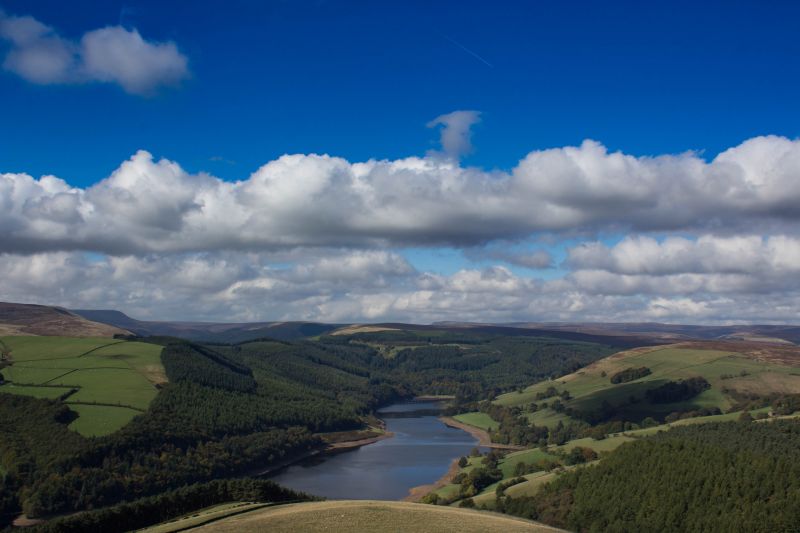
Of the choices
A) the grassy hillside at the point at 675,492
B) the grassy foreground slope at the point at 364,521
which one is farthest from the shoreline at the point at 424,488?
the grassy foreground slope at the point at 364,521

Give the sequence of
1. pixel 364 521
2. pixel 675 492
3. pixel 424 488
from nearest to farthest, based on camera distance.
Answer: pixel 364 521 → pixel 675 492 → pixel 424 488

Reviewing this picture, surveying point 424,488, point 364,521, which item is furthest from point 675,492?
point 364,521

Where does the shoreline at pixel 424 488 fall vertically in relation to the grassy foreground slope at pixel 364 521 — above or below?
below

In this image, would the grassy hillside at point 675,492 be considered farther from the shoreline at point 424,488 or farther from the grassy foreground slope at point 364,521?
the grassy foreground slope at point 364,521

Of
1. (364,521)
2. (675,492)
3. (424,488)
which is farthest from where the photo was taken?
(424,488)

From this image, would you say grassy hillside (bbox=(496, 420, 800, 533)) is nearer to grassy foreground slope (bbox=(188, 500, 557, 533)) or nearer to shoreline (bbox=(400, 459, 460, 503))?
shoreline (bbox=(400, 459, 460, 503))

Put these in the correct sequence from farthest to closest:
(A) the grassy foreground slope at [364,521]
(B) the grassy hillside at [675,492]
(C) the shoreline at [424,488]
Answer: (C) the shoreline at [424,488] < (B) the grassy hillside at [675,492] < (A) the grassy foreground slope at [364,521]

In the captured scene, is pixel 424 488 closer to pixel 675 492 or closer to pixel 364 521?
pixel 675 492

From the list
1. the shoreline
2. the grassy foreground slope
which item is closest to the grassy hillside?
the shoreline
